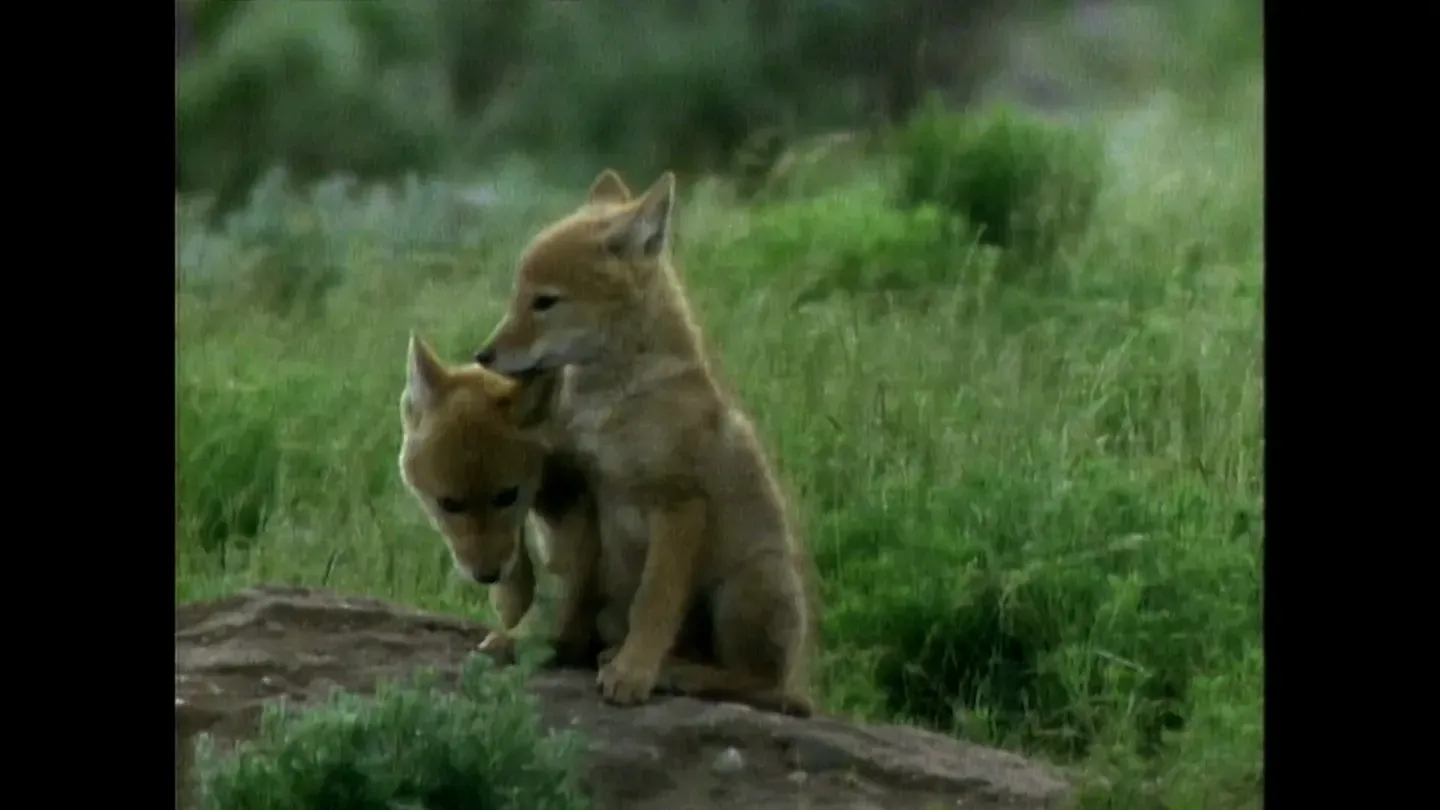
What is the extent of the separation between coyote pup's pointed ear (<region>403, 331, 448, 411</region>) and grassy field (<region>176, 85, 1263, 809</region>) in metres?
0.03

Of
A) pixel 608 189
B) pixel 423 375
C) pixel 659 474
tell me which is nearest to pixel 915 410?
pixel 659 474

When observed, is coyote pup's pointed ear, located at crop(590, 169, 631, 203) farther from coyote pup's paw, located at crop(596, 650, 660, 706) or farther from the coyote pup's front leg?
coyote pup's paw, located at crop(596, 650, 660, 706)

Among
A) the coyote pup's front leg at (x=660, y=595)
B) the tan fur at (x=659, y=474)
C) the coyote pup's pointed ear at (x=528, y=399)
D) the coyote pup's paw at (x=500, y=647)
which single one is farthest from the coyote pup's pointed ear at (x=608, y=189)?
the coyote pup's paw at (x=500, y=647)

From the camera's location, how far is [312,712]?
1.74m

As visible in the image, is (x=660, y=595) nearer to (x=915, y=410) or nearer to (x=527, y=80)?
(x=915, y=410)

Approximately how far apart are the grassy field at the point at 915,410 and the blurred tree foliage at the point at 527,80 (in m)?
0.04

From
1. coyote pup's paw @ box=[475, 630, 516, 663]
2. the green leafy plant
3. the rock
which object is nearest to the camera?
the green leafy plant

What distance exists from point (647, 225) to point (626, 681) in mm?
424

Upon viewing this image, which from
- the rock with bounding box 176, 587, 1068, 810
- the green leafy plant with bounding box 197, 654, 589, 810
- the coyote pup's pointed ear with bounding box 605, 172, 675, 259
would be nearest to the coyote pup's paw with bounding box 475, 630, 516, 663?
the rock with bounding box 176, 587, 1068, 810

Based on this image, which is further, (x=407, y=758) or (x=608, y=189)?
(x=608, y=189)

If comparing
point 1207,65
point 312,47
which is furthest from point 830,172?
point 312,47

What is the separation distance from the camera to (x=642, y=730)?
1.83 metres

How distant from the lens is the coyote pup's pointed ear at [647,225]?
1.83 meters

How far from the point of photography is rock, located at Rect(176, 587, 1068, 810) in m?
1.80
